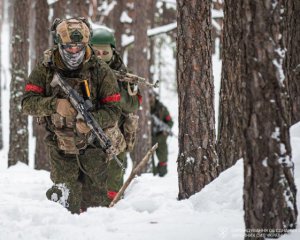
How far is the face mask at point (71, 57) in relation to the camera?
464 cm

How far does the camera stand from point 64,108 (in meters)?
4.65

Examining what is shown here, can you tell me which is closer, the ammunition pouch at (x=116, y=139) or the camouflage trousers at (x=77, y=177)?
the camouflage trousers at (x=77, y=177)

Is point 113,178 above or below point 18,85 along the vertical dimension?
below

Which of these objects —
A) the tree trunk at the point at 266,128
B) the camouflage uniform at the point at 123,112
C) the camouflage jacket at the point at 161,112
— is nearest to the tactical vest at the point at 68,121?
the camouflage uniform at the point at 123,112

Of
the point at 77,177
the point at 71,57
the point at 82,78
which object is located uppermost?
the point at 71,57

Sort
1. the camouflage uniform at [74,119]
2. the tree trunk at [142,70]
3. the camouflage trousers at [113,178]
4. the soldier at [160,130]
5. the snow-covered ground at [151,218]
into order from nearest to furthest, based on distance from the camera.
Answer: the snow-covered ground at [151,218], the camouflage uniform at [74,119], the camouflage trousers at [113,178], the tree trunk at [142,70], the soldier at [160,130]

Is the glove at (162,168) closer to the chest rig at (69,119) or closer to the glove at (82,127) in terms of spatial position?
the chest rig at (69,119)

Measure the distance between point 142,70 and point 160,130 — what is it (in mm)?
1708

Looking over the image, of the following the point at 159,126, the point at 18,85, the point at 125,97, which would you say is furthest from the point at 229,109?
the point at 159,126

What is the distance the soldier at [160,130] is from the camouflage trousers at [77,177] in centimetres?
620


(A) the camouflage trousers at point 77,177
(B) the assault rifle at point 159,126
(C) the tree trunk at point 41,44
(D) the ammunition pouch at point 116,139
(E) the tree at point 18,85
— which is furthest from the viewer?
(B) the assault rifle at point 159,126

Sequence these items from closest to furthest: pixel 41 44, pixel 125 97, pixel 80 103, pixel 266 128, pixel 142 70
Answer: pixel 266 128
pixel 80 103
pixel 125 97
pixel 41 44
pixel 142 70

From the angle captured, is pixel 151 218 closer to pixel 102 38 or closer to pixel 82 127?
pixel 82 127

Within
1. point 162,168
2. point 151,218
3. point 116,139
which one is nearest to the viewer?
point 151,218
